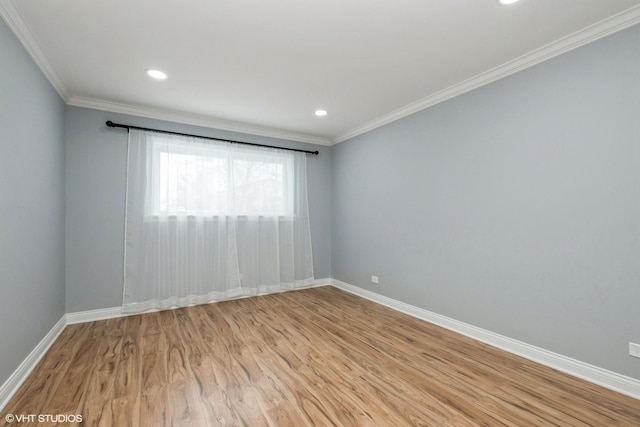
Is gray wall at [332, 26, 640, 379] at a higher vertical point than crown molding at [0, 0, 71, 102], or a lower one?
lower

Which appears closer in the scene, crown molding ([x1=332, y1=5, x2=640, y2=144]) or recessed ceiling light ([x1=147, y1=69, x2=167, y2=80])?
crown molding ([x1=332, y1=5, x2=640, y2=144])

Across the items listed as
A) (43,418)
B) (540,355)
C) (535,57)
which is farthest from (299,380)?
(535,57)

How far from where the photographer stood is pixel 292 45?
2252 millimetres

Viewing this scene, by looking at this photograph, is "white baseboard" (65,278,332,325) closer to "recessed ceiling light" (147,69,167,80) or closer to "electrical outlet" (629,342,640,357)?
"recessed ceiling light" (147,69,167,80)

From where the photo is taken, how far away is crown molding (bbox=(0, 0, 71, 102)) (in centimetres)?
181

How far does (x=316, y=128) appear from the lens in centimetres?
443

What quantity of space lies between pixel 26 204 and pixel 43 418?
1540 mm

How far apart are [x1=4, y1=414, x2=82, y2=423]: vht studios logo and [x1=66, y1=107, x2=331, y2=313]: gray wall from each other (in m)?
1.85

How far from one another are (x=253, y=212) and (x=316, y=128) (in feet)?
5.49

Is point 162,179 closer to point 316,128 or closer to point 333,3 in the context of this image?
point 316,128

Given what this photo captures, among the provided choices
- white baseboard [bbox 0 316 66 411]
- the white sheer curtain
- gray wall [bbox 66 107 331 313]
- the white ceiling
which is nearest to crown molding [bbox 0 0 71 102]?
the white ceiling

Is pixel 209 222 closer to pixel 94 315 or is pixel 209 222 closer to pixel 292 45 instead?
pixel 94 315

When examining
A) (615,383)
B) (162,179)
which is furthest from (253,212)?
(615,383)

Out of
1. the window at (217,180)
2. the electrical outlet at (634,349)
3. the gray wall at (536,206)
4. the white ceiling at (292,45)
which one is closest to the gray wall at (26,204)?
the white ceiling at (292,45)
